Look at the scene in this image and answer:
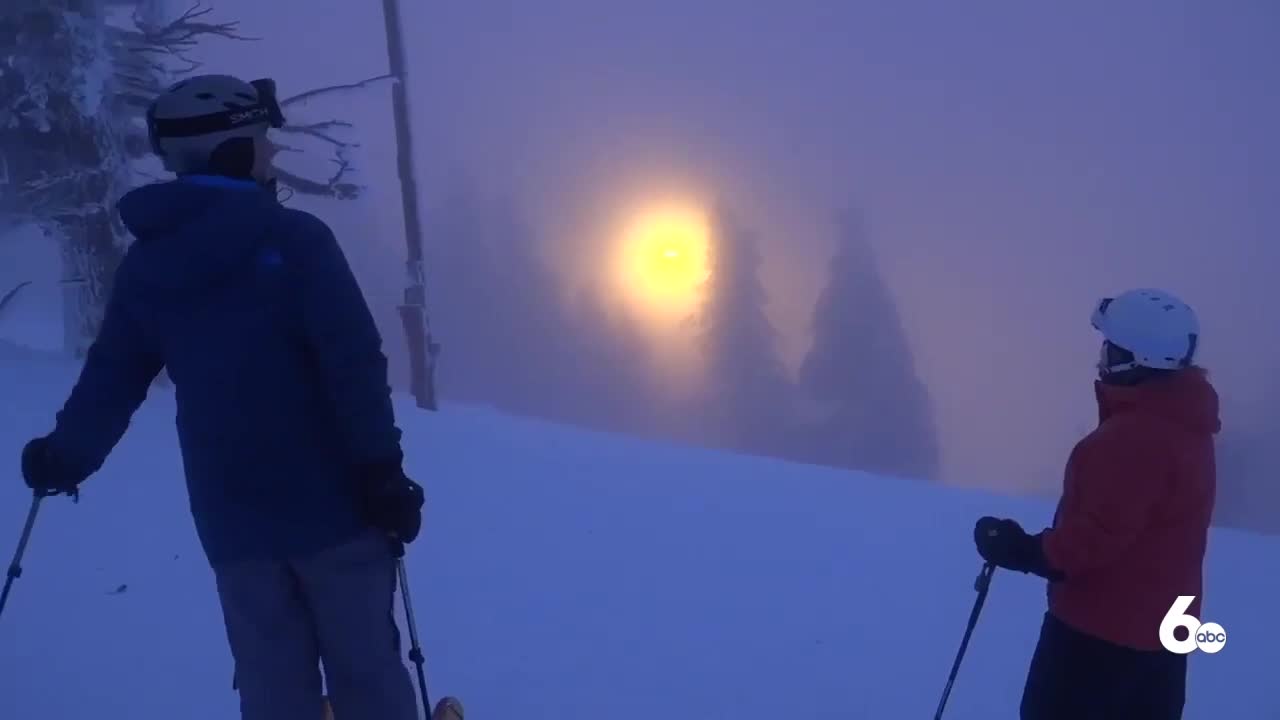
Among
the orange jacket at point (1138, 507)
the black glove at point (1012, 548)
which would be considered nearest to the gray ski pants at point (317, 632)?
the black glove at point (1012, 548)

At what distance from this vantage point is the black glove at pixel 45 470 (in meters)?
3.13

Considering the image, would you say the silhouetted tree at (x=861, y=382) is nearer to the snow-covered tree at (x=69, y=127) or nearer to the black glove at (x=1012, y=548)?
the snow-covered tree at (x=69, y=127)

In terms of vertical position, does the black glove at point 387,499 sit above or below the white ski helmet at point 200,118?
below

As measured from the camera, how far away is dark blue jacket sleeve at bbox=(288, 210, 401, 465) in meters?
2.73

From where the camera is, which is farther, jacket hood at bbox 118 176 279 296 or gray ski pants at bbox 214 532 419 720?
gray ski pants at bbox 214 532 419 720

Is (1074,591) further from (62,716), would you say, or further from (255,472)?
(62,716)

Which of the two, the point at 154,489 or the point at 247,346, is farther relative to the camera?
the point at 154,489

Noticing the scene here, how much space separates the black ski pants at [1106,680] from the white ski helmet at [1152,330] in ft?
2.91

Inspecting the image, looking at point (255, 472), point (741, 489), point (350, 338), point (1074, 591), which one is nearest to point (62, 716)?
point (255, 472)

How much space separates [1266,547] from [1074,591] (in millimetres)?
5481

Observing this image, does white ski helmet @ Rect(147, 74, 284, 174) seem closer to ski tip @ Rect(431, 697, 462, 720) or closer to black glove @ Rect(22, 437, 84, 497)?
black glove @ Rect(22, 437, 84, 497)

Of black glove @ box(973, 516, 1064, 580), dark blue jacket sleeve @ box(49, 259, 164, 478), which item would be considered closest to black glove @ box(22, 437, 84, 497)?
dark blue jacket sleeve @ box(49, 259, 164, 478)

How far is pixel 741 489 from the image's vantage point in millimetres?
8000

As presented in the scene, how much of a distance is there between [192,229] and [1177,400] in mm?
2860
